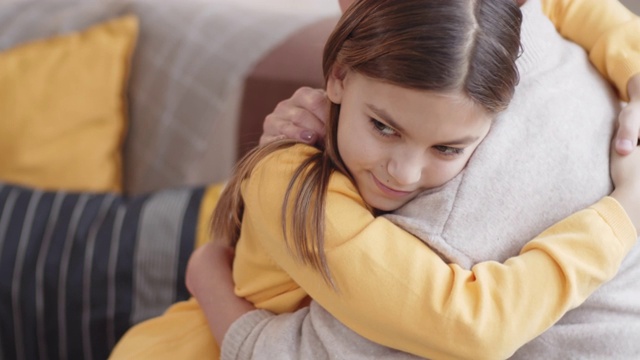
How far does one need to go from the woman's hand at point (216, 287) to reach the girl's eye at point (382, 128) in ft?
1.05

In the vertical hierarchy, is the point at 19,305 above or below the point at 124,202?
below

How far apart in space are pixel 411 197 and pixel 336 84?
0.50 feet

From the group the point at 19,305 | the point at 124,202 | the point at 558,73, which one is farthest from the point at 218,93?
the point at 558,73

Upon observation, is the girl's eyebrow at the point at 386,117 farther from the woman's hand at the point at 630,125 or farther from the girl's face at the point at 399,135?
the woman's hand at the point at 630,125

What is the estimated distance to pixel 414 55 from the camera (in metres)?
0.83

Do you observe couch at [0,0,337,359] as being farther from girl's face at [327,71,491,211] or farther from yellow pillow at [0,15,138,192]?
girl's face at [327,71,491,211]

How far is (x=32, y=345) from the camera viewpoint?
1798 mm

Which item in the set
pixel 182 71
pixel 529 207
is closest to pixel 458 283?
pixel 529 207

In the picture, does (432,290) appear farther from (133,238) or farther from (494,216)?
(133,238)

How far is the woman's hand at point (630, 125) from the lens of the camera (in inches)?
37.8

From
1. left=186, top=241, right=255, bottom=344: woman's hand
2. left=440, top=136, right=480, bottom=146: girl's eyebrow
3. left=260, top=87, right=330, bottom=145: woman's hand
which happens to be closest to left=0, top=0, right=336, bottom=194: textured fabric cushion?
left=186, top=241, right=255, bottom=344: woman's hand

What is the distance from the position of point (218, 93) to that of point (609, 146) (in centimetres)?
107

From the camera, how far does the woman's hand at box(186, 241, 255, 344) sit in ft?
3.53

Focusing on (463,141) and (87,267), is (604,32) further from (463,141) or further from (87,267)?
(87,267)
